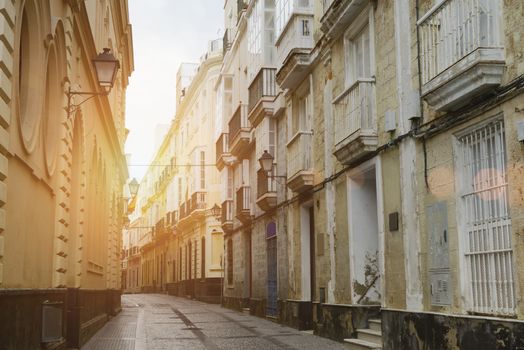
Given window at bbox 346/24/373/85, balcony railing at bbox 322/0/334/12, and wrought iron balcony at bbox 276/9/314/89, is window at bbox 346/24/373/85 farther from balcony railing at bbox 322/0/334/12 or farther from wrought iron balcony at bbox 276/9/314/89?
wrought iron balcony at bbox 276/9/314/89

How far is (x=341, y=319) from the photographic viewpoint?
43.0ft

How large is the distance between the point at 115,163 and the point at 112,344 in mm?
12772

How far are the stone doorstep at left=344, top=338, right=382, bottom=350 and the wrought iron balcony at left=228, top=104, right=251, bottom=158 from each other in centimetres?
1235

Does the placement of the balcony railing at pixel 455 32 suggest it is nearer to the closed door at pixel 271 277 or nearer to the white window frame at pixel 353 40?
the white window frame at pixel 353 40

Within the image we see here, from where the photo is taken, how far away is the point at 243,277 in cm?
2500

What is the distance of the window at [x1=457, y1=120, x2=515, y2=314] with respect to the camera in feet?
25.8

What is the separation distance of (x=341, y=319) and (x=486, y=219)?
5397 millimetres

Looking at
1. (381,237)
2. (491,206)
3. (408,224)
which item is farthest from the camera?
(381,237)

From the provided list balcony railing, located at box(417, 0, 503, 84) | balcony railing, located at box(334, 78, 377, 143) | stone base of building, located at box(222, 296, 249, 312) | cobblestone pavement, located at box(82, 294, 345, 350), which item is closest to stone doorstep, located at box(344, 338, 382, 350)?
cobblestone pavement, located at box(82, 294, 345, 350)

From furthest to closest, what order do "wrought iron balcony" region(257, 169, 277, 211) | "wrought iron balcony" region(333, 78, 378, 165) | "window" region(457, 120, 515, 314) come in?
"wrought iron balcony" region(257, 169, 277, 211), "wrought iron balcony" region(333, 78, 378, 165), "window" region(457, 120, 515, 314)

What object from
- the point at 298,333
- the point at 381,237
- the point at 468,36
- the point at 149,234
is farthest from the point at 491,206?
the point at 149,234

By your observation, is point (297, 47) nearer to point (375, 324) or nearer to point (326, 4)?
point (326, 4)

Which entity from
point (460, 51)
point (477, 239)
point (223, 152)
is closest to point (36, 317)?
point (477, 239)

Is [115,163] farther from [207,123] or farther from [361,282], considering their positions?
[361,282]
